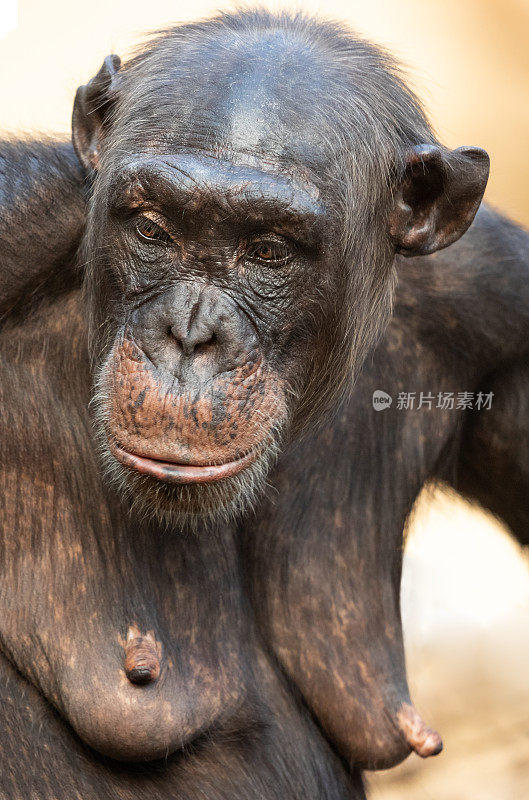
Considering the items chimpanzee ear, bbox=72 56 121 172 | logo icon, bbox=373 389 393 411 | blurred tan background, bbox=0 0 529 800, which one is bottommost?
blurred tan background, bbox=0 0 529 800

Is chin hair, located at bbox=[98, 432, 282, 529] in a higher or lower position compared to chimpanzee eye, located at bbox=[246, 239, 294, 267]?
lower

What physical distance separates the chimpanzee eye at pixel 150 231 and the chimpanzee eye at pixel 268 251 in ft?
0.68

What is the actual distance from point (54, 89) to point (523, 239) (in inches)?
134

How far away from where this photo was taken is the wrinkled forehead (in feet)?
8.98

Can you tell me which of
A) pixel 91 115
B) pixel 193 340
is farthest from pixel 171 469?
pixel 91 115

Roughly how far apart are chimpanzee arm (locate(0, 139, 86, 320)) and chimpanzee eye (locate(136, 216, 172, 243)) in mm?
329

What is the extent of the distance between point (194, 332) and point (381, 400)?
114 cm

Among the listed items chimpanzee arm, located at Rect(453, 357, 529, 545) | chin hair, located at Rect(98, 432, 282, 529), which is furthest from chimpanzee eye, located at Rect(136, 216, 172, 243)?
chimpanzee arm, located at Rect(453, 357, 529, 545)

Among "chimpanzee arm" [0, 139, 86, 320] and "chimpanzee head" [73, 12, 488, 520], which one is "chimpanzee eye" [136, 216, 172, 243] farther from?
"chimpanzee arm" [0, 139, 86, 320]

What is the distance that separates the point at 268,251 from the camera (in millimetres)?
2775

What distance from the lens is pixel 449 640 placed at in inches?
227

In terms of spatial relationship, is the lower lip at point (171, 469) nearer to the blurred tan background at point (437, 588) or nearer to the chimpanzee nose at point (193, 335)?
the chimpanzee nose at point (193, 335)

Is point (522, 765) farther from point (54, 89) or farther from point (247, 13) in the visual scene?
point (54, 89)

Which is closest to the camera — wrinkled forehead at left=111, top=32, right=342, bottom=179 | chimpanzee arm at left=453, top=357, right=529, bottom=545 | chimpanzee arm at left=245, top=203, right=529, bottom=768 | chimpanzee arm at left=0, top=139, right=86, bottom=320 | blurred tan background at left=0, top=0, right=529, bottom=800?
wrinkled forehead at left=111, top=32, right=342, bottom=179
